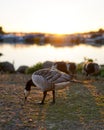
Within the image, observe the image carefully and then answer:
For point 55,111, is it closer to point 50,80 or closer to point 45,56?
point 50,80

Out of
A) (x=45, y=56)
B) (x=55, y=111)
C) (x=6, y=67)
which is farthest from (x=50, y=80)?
(x=45, y=56)

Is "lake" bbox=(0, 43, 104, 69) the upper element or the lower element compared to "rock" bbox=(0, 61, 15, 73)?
lower

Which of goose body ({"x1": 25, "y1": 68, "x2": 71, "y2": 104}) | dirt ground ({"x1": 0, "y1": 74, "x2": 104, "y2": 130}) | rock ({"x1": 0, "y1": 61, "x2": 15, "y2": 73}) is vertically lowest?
rock ({"x1": 0, "y1": 61, "x2": 15, "y2": 73})

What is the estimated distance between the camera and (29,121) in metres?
9.38

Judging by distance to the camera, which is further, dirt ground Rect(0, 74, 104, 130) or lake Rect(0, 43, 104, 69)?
lake Rect(0, 43, 104, 69)

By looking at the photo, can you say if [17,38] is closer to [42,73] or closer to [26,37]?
[26,37]

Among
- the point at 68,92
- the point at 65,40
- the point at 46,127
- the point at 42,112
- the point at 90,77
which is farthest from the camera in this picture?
the point at 65,40

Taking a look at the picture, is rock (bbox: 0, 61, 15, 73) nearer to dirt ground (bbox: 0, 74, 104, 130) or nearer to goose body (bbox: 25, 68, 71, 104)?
dirt ground (bbox: 0, 74, 104, 130)

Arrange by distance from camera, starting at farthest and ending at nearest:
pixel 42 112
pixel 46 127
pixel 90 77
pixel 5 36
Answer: pixel 5 36
pixel 90 77
pixel 42 112
pixel 46 127

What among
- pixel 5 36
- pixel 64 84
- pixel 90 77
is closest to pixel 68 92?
pixel 64 84

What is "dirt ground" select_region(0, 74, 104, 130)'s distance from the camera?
29.9ft

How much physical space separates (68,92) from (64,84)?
2.63m

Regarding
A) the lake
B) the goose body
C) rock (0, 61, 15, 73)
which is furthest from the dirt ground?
the lake

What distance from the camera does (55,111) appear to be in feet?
34.4
